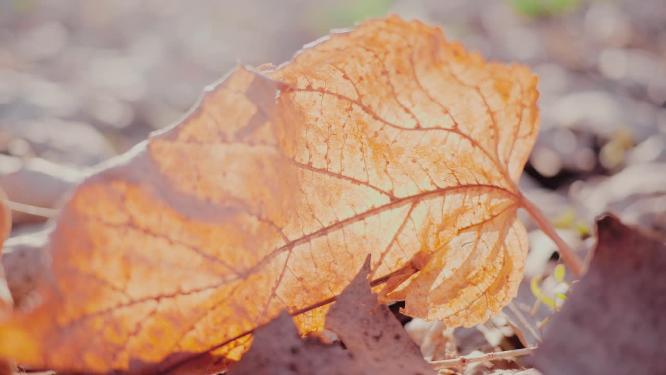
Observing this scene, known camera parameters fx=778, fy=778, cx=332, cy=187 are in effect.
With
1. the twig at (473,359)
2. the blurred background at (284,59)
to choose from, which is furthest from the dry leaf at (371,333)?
the blurred background at (284,59)

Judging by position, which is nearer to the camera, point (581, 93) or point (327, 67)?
point (327, 67)

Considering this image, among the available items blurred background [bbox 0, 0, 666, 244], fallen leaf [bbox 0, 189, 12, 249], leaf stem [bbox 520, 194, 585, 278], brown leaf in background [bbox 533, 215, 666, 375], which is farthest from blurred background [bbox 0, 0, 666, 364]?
brown leaf in background [bbox 533, 215, 666, 375]

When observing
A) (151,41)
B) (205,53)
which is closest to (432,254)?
(205,53)

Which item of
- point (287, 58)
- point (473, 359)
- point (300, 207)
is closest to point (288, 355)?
point (300, 207)

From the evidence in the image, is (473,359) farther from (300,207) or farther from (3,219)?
(3,219)

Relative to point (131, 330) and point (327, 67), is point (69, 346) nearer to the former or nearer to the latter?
point (131, 330)

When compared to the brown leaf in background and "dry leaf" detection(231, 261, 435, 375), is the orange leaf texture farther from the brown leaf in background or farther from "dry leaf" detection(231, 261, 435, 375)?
the brown leaf in background
